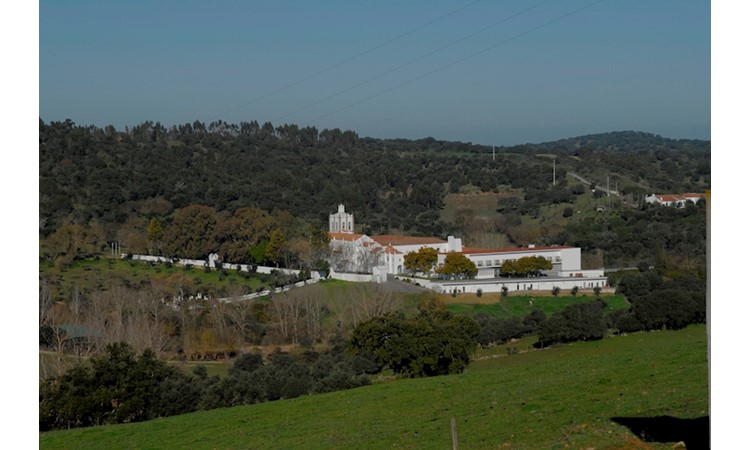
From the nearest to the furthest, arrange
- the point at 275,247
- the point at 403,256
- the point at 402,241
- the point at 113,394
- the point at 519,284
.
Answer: the point at 113,394, the point at 519,284, the point at 275,247, the point at 403,256, the point at 402,241

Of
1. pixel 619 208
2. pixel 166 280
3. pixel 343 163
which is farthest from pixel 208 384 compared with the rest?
pixel 343 163

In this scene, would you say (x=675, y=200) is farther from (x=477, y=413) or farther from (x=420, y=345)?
(x=477, y=413)

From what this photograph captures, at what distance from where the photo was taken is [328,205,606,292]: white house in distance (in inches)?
2143

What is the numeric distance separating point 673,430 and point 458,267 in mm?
46114

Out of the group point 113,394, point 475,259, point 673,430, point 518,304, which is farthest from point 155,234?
point 673,430

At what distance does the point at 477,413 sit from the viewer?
15.4 meters

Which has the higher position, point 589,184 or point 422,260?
point 589,184

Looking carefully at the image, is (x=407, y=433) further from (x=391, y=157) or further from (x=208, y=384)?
(x=391, y=157)

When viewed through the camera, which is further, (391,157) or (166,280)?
(391,157)

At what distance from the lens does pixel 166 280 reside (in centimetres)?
5266

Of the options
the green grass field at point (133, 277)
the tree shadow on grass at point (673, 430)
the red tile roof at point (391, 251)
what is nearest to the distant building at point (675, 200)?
the red tile roof at point (391, 251)

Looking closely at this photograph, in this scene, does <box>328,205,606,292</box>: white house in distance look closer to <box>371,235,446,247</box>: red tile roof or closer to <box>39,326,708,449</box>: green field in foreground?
<box>371,235,446,247</box>: red tile roof

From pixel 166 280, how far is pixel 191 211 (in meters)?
9.81

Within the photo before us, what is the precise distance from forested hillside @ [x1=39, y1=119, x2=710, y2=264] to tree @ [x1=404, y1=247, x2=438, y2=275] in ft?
25.4
